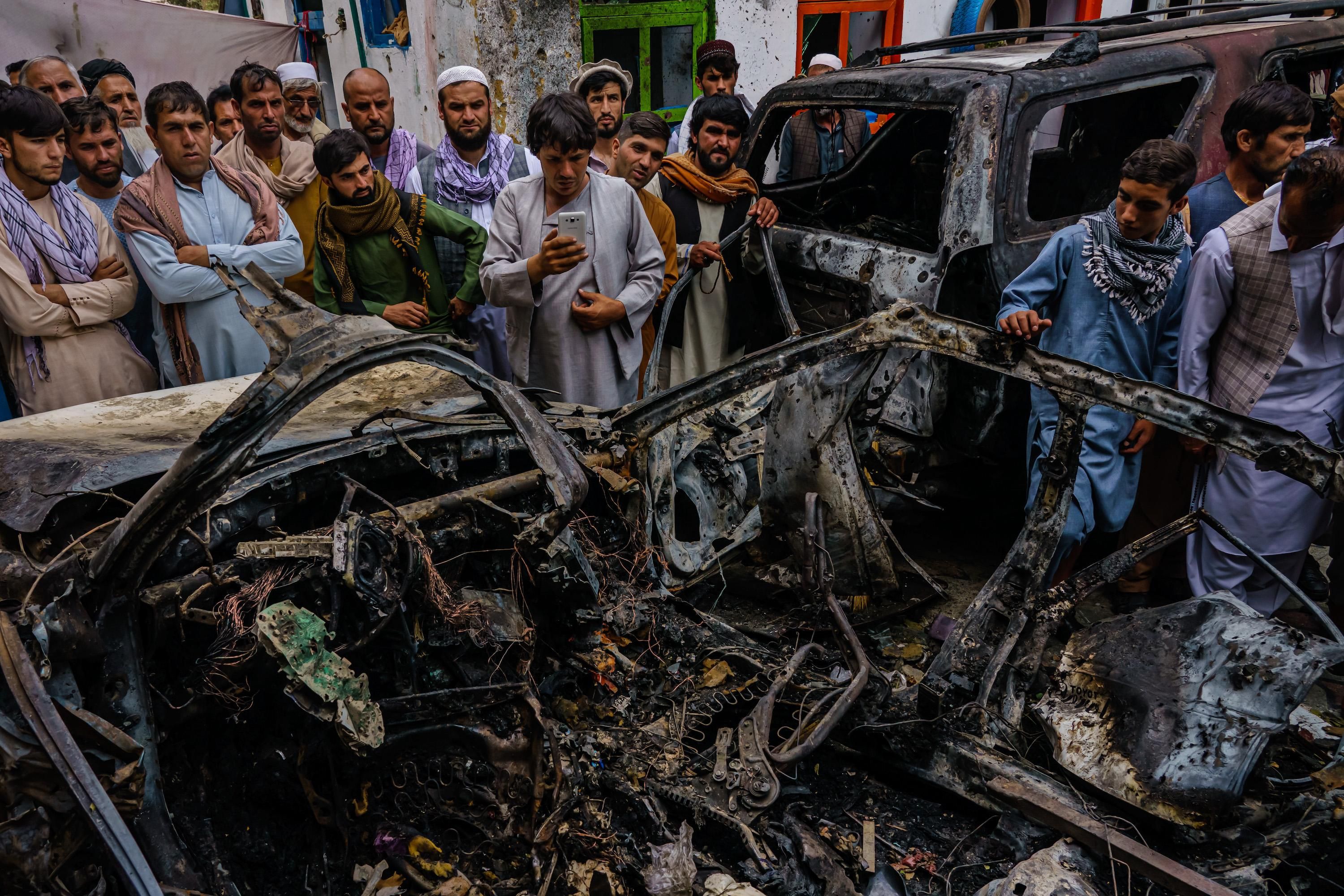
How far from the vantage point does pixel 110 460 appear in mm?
2527

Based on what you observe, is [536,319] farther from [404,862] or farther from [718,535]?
[404,862]

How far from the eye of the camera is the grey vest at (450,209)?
451 centimetres

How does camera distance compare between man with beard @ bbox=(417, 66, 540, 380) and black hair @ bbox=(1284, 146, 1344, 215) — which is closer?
black hair @ bbox=(1284, 146, 1344, 215)

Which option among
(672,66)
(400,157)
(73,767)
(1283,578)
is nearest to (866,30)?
(672,66)

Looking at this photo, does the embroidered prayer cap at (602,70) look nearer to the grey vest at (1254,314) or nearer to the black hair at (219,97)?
the black hair at (219,97)

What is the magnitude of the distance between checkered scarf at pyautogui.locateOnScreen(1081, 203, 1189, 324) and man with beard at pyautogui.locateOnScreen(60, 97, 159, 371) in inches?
154

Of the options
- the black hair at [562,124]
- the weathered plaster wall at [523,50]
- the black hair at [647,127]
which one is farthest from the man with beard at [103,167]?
the weathered plaster wall at [523,50]

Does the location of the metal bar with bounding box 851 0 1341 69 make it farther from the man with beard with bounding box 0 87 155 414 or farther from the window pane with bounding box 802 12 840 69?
the window pane with bounding box 802 12 840 69

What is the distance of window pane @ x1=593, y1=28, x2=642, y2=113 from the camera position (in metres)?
8.77

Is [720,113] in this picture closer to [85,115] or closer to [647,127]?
[647,127]

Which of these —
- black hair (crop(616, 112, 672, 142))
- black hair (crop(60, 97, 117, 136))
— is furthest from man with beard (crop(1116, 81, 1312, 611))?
black hair (crop(60, 97, 117, 136))

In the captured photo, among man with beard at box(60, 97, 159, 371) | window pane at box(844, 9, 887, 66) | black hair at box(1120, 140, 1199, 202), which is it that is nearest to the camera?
black hair at box(1120, 140, 1199, 202)

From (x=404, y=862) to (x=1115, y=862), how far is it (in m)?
1.71

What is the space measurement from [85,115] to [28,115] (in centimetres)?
57
